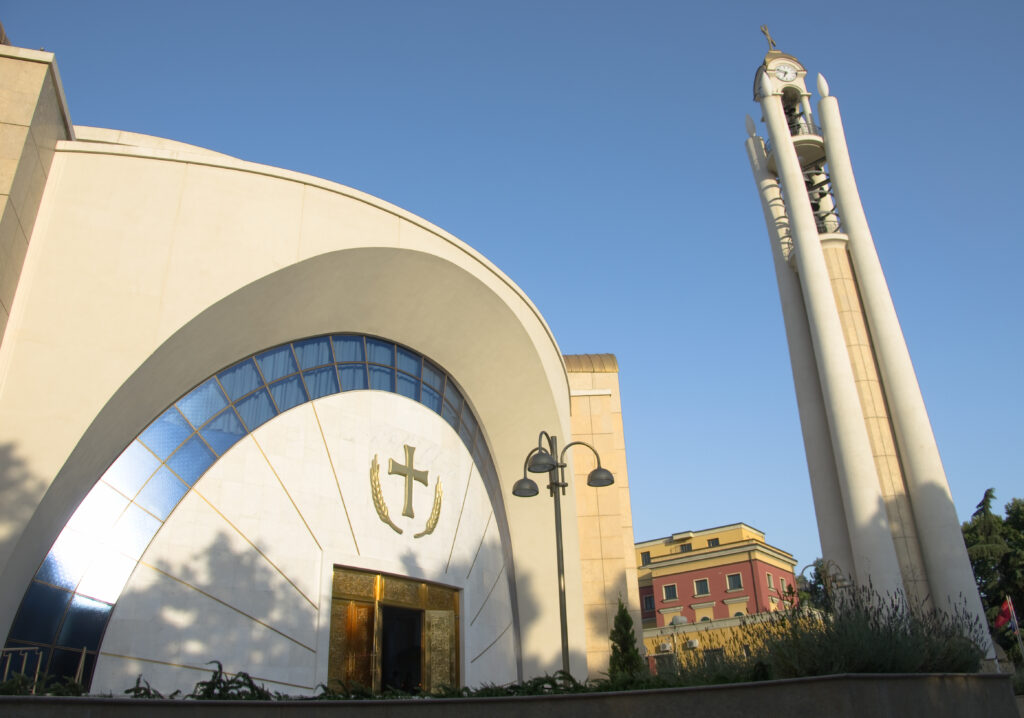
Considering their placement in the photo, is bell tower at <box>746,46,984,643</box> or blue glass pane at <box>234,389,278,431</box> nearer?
blue glass pane at <box>234,389,278,431</box>

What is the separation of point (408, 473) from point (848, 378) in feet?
40.9

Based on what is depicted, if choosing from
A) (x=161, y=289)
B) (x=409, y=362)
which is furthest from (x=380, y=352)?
(x=161, y=289)

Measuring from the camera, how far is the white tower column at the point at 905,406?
19078mm

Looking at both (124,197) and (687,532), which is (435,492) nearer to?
(124,197)

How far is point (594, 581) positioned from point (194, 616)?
38.8 feet

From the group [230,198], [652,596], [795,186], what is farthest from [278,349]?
[652,596]

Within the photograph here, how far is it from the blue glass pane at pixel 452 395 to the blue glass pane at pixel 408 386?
113cm

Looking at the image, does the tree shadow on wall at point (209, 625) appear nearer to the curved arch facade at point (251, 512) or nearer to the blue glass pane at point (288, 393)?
the curved arch facade at point (251, 512)

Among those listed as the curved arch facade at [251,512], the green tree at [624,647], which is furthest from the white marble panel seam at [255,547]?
the green tree at [624,647]

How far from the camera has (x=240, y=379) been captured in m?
13.8

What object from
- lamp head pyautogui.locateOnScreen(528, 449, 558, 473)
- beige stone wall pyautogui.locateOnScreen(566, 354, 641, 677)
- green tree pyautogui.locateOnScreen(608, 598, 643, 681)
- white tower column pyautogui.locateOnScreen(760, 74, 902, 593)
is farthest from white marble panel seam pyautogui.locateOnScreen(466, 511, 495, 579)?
white tower column pyautogui.locateOnScreen(760, 74, 902, 593)

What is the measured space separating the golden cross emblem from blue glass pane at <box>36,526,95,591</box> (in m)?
A: 6.01

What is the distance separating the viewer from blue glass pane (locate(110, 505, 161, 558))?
37.1 feet

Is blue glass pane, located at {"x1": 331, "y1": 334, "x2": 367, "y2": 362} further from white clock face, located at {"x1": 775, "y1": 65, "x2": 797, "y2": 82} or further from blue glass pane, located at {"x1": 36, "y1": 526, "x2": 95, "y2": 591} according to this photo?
white clock face, located at {"x1": 775, "y1": 65, "x2": 797, "y2": 82}
